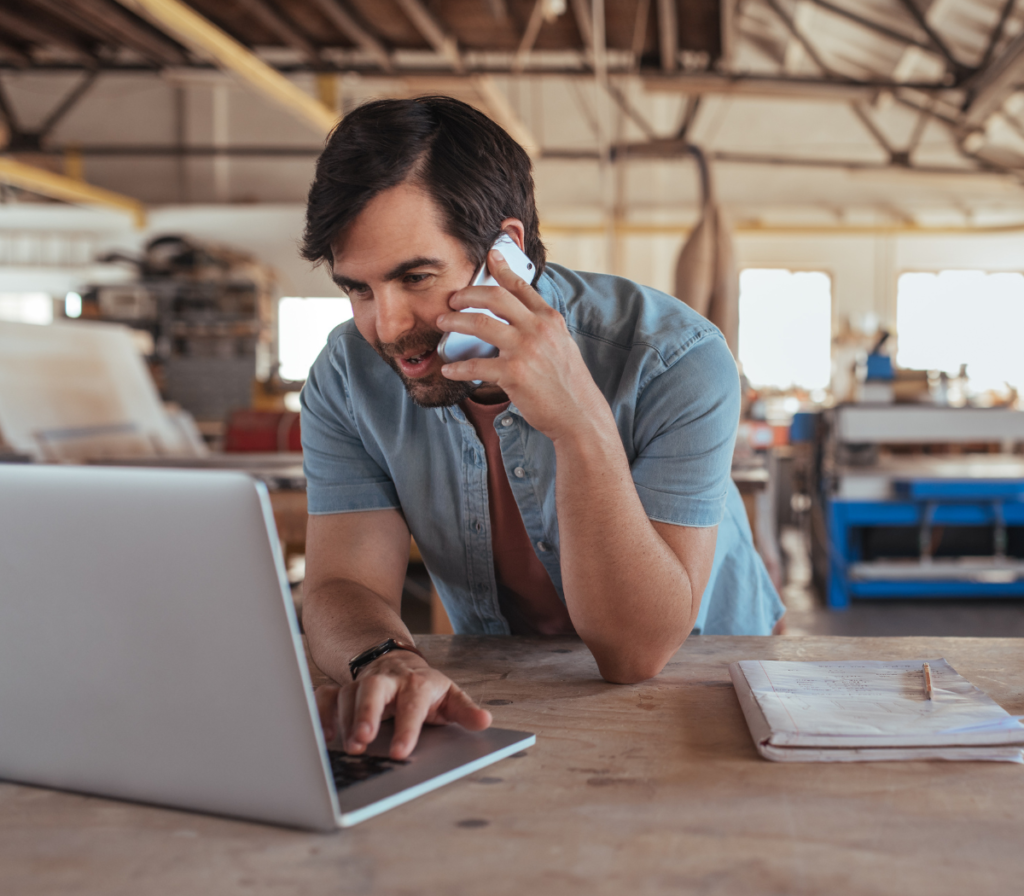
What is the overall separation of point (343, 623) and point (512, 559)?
1.03 feet

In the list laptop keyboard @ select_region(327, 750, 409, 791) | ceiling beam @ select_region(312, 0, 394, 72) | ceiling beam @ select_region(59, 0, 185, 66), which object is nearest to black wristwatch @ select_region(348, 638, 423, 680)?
laptop keyboard @ select_region(327, 750, 409, 791)

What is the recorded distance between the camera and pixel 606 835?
25.7 inches

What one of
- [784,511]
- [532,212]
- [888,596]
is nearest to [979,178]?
[784,511]

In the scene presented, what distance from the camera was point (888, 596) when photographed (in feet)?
16.1

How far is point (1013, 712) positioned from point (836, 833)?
0.37 m

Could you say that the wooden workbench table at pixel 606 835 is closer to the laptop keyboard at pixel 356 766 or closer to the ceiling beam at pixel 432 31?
the laptop keyboard at pixel 356 766

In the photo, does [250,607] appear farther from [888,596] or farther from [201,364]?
[201,364]

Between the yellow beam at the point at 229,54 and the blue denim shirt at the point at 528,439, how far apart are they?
2.66 metres

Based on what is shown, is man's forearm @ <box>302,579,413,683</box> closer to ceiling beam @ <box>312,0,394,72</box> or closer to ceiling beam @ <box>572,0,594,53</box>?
ceiling beam @ <box>572,0,594,53</box>

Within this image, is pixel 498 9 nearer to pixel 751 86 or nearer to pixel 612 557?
pixel 751 86

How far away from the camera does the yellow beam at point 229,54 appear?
456 centimetres

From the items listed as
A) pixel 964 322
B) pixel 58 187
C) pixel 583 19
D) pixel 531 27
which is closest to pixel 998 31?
pixel 583 19

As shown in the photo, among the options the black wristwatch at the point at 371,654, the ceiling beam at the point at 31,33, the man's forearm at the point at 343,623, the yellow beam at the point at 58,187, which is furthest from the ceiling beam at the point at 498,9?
the black wristwatch at the point at 371,654

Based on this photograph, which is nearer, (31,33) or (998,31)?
(998,31)
